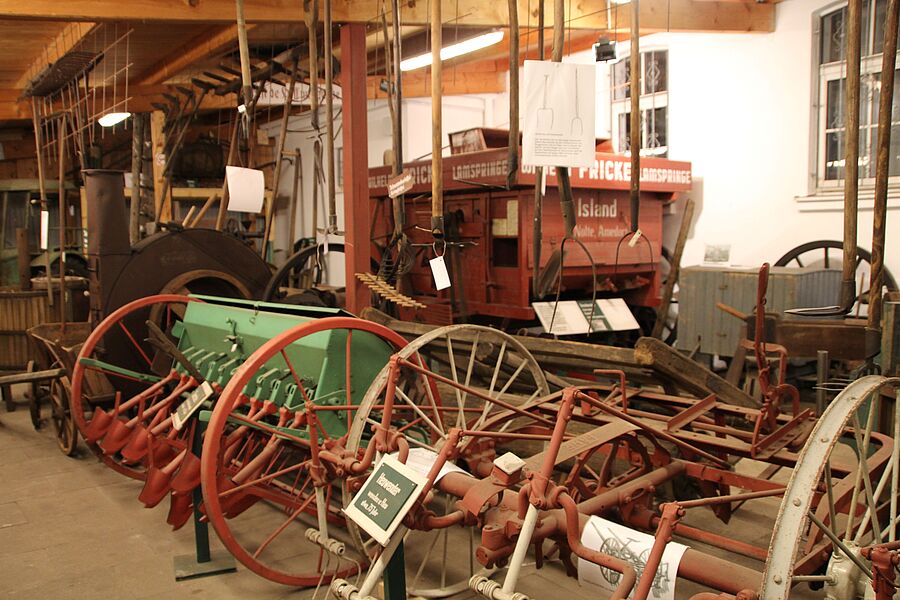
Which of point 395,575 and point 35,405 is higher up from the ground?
point 395,575

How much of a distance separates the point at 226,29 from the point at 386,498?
5.56m

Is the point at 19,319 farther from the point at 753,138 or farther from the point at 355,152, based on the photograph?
the point at 753,138

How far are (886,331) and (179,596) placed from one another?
10.7ft

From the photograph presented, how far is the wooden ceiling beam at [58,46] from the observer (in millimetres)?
6349

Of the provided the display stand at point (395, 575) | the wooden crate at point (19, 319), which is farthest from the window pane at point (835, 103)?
the wooden crate at point (19, 319)

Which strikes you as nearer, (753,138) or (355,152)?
(355,152)

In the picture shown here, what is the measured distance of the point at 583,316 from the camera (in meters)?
6.22

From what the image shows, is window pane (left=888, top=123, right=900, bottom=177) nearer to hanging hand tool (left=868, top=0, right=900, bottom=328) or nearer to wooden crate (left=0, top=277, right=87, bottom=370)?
hanging hand tool (left=868, top=0, right=900, bottom=328)

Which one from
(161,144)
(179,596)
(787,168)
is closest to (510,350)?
(179,596)

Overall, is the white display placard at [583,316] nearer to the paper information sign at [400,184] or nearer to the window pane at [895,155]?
the paper information sign at [400,184]

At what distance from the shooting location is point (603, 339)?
22.5 ft

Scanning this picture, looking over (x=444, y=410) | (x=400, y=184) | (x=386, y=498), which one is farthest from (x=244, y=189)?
(x=386, y=498)

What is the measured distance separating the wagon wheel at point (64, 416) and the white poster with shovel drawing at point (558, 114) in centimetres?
347

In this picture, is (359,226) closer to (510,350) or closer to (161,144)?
(510,350)
